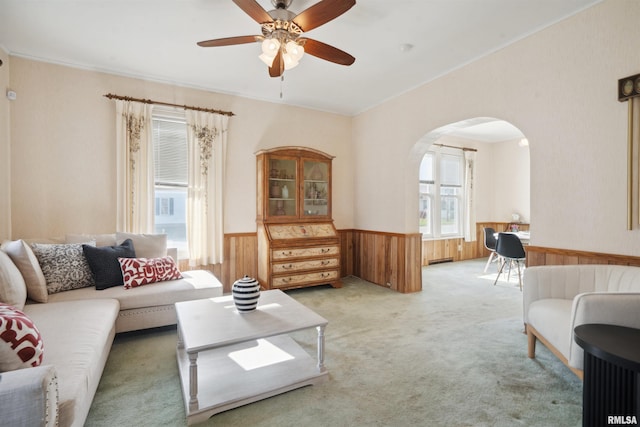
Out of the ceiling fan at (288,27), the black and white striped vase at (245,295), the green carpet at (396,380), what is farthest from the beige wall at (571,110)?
the black and white striped vase at (245,295)

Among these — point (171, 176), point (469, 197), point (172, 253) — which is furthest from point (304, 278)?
point (469, 197)

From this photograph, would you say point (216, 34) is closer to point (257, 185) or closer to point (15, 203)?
point (257, 185)

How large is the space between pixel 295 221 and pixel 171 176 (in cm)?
173

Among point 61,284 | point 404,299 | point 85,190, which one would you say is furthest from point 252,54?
point 404,299

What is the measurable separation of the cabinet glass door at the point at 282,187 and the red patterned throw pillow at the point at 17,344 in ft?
9.81

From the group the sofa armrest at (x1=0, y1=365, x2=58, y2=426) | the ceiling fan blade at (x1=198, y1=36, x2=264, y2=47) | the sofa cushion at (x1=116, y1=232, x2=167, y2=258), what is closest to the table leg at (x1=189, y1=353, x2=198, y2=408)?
the sofa armrest at (x1=0, y1=365, x2=58, y2=426)

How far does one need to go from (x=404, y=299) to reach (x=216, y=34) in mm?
3597

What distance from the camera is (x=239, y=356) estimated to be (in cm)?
218

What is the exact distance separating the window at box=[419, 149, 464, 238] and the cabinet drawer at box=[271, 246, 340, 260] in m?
2.77

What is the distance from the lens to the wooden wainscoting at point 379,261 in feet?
13.4

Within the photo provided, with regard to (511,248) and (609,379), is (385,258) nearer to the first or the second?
(511,248)

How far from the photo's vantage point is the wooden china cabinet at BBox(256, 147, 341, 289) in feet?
13.0

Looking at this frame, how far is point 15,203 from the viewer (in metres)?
3.06

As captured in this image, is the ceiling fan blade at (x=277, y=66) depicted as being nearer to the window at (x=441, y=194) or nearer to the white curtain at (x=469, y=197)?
the window at (x=441, y=194)
